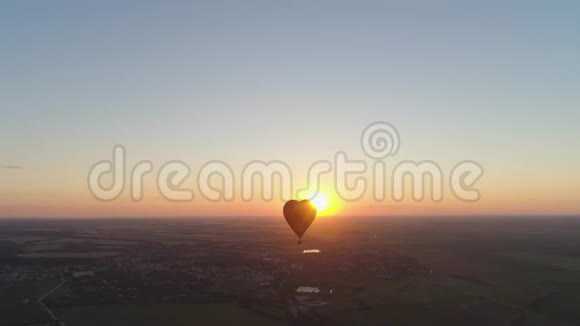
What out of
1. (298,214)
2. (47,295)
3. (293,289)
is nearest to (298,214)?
(298,214)

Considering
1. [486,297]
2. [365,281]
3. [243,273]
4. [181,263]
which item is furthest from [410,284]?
[181,263]

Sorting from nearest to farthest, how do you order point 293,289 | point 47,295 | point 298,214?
point 298,214, point 47,295, point 293,289

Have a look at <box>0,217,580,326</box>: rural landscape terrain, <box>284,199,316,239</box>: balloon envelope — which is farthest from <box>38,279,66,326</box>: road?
<box>284,199,316,239</box>: balloon envelope

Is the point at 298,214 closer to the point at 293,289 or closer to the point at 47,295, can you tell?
the point at 293,289

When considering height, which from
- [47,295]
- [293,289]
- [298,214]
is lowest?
[293,289]

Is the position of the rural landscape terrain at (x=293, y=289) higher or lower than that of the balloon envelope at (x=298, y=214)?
lower

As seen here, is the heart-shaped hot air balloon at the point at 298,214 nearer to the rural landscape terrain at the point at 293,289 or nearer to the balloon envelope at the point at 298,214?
Result: the balloon envelope at the point at 298,214

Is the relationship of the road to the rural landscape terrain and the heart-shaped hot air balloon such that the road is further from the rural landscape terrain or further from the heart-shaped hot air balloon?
the heart-shaped hot air balloon

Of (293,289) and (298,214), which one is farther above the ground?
(298,214)

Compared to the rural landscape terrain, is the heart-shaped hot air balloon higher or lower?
higher

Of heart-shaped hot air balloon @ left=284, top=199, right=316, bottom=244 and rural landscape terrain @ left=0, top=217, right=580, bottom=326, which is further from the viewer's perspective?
heart-shaped hot air balloon @ left=284, top=199, right=316, bottom=244

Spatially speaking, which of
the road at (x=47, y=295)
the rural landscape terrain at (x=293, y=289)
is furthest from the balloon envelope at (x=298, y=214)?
the road at (x=47, y=295)

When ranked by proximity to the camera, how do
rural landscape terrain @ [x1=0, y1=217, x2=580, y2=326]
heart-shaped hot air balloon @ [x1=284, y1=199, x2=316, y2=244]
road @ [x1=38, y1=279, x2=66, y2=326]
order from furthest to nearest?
1. heart-shaped hot air balloon @ [x1=284, y1=199, x2=316, y2=244]
2. road @ [x1=38, y1=279, x2=66, y2=326]
3. rural landscape terrain @ [x1=0, y1=217, x2=580, y2=326]
